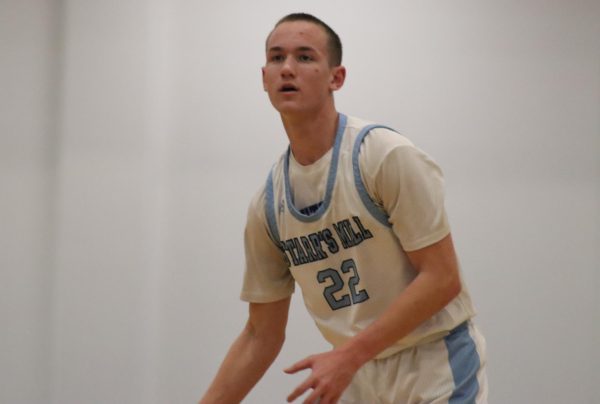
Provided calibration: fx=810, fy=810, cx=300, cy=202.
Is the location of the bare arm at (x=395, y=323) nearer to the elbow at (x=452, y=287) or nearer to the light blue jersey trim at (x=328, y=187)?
the elbow at (x=452, y=287)

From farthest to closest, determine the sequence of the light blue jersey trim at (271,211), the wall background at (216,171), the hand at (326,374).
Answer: the wall background at (216,171) → the light blue jersey trim at (271,211) → the hand at (326,374)

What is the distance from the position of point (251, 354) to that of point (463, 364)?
24.2 inches

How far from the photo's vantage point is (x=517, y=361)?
407 cm

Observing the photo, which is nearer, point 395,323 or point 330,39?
point 395,323

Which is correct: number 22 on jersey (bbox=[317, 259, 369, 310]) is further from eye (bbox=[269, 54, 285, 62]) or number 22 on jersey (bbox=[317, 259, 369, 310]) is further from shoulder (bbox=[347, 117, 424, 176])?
eye (bbox=[269, 54, 285, 62])

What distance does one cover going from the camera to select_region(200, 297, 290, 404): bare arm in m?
2.26

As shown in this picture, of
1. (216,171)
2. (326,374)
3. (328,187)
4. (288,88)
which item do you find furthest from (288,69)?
(216,171)

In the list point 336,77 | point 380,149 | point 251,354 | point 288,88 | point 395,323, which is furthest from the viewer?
point 251,354

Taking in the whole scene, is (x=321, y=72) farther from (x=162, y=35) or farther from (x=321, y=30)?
(x=162, y=35)

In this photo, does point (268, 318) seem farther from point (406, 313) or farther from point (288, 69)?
point (288, 69)

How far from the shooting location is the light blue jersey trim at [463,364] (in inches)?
78.1

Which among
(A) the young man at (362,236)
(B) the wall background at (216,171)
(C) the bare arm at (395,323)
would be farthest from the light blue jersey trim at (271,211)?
(B) the wall background at (216,171)

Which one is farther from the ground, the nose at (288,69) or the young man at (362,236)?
the nose at (288,69)

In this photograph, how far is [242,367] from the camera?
229 centimetres
